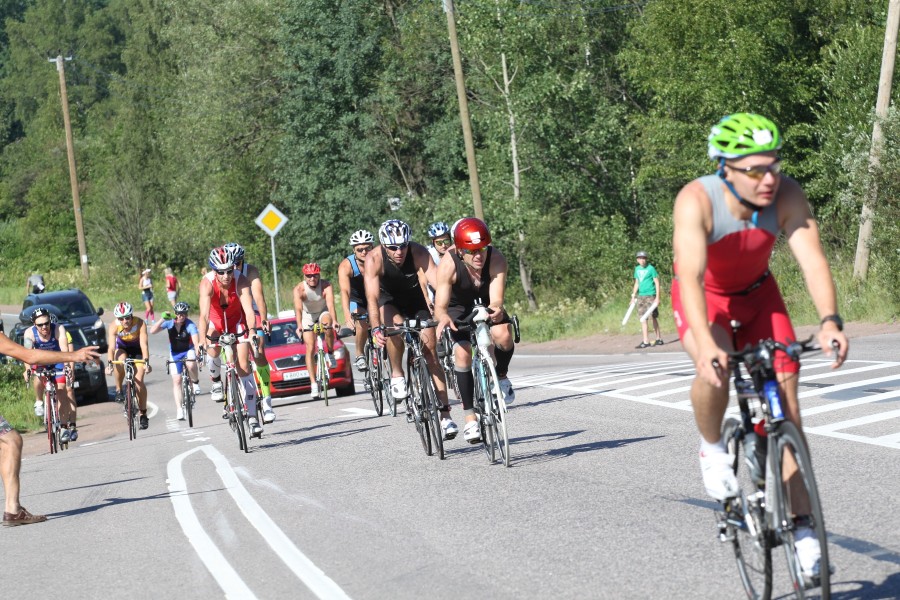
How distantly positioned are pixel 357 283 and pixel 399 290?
454cm

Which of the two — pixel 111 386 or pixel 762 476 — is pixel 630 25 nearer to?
pixel 111 386

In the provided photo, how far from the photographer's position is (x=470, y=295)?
1116cm

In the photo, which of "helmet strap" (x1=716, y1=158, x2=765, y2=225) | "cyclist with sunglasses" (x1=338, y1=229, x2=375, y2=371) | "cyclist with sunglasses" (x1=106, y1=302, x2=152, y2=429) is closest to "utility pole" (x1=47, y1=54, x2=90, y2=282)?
"cyclist with sunglasses" (x1=106, y1=302, x2=152, y2=429)

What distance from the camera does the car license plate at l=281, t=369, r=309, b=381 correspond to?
23.2m

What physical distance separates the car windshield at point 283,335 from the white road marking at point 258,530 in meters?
11.4

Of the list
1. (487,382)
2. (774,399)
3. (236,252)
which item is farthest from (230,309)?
(774,399)

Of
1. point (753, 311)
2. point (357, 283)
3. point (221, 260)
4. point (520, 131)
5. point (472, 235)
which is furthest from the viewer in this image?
point (520, 131)

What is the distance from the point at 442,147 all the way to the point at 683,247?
45355 mm

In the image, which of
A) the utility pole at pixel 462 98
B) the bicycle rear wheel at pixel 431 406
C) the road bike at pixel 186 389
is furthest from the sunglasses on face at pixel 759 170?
the utility pole at pixel 462 98

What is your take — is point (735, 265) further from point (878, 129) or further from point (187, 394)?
point (878, 129)

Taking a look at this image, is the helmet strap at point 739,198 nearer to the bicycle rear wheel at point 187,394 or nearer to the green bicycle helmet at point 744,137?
the green bicycle helmet at point 744,137

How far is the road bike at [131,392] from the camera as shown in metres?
19.5

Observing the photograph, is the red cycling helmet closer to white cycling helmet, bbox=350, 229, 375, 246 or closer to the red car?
white cycling helmet, bbox=350, 229, 375, 246

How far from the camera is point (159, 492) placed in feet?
38.4
